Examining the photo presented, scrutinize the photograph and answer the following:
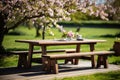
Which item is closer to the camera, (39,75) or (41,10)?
(39,75)

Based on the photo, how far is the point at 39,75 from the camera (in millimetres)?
11195

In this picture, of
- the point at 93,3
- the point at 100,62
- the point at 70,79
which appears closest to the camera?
the point at 70,79

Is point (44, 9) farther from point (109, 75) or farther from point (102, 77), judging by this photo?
point (102, 77)

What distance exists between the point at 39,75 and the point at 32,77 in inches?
18.7

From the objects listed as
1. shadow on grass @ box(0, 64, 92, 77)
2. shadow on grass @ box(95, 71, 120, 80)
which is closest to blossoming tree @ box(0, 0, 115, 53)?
shadow on grass @ box(0, 64, 92, 77)

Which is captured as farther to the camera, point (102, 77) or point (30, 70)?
point (30, 70)

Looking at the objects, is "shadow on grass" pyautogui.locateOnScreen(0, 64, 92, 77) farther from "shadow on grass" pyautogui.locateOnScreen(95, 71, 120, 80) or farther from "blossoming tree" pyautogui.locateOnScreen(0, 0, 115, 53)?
"blossoming tree" pyautogui.locateOnScreen(0, 0, 115, 53)

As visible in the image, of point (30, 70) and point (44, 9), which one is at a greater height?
point (44, 9)

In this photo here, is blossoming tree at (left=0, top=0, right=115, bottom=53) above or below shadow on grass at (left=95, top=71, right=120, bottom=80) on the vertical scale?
above

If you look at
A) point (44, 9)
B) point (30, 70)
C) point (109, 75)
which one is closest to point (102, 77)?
point (109, 75)

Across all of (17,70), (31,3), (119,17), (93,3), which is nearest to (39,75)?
(17,70)

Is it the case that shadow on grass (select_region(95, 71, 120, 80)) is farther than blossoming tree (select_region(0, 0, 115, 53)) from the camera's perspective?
No

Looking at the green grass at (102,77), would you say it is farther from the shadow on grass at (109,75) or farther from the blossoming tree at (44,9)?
the blossoming tree at (44,9)

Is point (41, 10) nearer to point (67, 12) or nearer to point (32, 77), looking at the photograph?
point (67, 12)
